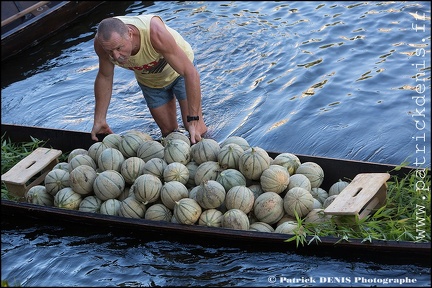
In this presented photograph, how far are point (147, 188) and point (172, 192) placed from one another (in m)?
0.23

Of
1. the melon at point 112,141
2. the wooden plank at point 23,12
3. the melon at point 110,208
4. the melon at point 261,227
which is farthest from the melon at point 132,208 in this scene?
the wooden plank at point 23,12

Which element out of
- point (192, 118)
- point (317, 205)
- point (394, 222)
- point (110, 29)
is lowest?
point (394, 222)

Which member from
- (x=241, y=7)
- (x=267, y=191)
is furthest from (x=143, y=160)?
(x=241, y=7)

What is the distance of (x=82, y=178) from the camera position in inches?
250

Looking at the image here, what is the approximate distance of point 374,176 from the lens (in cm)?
593

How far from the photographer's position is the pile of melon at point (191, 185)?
587cm

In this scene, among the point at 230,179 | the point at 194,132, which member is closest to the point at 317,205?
the point at 230,179

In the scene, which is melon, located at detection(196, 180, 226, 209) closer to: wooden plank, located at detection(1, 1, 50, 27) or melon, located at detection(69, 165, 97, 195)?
melon, located at detection(69, 165, 97, 195)

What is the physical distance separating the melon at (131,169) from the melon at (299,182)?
57.3 inches

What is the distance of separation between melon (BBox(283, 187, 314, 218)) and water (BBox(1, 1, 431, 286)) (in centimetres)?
39

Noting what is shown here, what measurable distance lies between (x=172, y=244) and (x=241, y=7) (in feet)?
23.9

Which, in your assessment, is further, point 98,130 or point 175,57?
point 98,130

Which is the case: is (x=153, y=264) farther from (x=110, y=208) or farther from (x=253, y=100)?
(x=253, y=100)

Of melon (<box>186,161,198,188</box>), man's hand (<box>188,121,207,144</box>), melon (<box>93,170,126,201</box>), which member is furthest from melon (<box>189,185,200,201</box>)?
man's hand (<box>188,121,207,144</box>)
